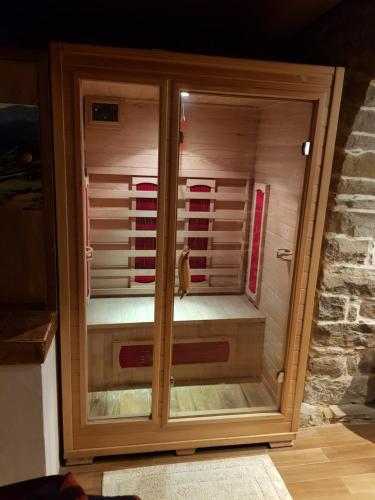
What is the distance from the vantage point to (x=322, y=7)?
6.23 ft

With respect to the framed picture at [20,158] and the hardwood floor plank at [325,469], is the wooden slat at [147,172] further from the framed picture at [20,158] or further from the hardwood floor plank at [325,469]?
the hardwood floor plank at [325,469]

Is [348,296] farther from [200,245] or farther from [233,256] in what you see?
[200,245]

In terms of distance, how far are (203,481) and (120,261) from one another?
1161mm

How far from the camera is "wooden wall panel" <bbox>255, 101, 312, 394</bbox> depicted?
187cm

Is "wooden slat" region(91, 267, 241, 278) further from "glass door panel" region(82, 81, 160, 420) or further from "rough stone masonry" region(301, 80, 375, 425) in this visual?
"rough stone masonry" region(301, 80, 375, 425)

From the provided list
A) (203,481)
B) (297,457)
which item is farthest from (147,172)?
(297,457)

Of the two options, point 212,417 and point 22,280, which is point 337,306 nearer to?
point 212,417

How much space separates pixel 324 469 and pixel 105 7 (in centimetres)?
258

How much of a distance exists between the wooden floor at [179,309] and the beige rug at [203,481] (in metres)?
0.73

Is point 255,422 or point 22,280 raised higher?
point 22,280

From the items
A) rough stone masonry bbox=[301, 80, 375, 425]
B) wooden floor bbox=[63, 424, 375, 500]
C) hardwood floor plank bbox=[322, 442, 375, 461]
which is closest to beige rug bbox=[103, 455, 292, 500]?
wooden floor bbox=[63, 424, 375, 500]

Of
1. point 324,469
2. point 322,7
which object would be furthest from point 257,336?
point 322,7

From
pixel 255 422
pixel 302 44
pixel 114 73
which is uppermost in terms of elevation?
pixel 302 44

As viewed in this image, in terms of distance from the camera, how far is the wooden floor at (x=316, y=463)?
5.83ft
